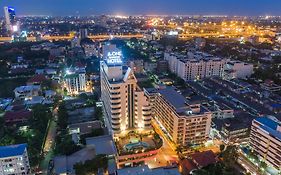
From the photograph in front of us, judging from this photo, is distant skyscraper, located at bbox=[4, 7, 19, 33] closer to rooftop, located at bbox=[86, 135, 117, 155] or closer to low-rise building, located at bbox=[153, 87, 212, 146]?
rooftop, located at bbox=[86, 135, 117, 155]

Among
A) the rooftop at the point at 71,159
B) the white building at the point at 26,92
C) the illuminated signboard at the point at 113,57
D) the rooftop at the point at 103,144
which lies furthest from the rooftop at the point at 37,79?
the rooftop at the point at 71,159

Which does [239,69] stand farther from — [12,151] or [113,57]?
[12,151]

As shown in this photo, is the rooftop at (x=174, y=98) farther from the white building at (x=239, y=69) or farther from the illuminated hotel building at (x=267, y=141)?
the white building at (x=239, y=69)

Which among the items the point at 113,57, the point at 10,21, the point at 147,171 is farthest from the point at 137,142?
the point at 10,21

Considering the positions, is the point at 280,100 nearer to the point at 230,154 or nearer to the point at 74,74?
the point at 230,154

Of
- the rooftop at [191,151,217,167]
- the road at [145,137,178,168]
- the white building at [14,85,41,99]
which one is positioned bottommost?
the road at [145,137,178,168]

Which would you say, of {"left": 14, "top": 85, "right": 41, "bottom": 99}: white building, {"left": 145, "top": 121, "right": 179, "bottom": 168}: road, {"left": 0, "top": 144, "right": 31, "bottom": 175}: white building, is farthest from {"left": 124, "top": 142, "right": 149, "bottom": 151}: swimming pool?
{"left": 14, "top": 85, "right": 41, "bottom": 99}: white building
